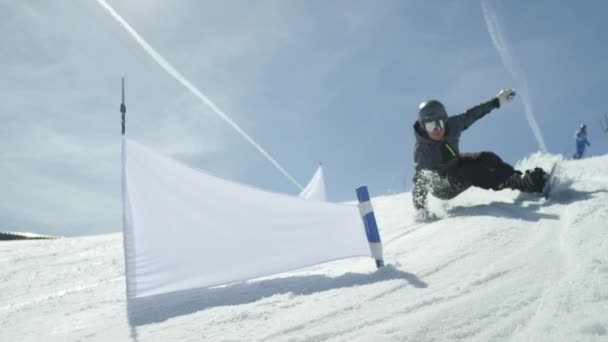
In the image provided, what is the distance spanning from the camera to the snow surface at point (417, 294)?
6.87 feet

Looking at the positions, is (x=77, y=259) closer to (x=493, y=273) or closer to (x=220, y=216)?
(x=220, y=216)

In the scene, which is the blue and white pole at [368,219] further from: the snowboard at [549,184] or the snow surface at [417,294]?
the snowboard at [549,184]

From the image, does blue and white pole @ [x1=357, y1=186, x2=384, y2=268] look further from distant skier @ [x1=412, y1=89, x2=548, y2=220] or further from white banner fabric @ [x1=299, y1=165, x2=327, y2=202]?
white banner fabric @ [x1=299, y1=165, x2=327, y2=202]

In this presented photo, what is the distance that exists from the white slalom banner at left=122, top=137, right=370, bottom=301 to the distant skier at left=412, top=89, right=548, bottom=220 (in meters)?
2.18

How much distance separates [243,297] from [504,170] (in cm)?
383

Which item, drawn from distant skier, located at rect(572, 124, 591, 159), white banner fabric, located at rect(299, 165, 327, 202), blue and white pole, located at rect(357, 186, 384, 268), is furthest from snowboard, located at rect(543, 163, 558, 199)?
distant skier, located at rect(572, 124, 591, 159)

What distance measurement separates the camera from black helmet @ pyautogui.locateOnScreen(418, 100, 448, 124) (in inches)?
220

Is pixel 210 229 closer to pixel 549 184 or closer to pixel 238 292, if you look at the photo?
pixel 238 292

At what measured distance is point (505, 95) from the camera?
5688 millimetres

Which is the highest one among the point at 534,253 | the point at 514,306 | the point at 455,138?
the point at 455,138

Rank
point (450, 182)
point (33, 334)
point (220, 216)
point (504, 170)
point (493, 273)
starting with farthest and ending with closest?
point (450, 182), point (504, 170), point (220, 216), point (33, 334), point (493, 273)

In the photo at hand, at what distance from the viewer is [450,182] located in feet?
18.1

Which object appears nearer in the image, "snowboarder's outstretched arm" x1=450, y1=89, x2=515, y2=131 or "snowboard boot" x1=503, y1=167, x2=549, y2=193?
"snowboard boot" x1=503, y1=167, x2=549, y2=193

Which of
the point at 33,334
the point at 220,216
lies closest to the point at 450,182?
the point at 220,216
